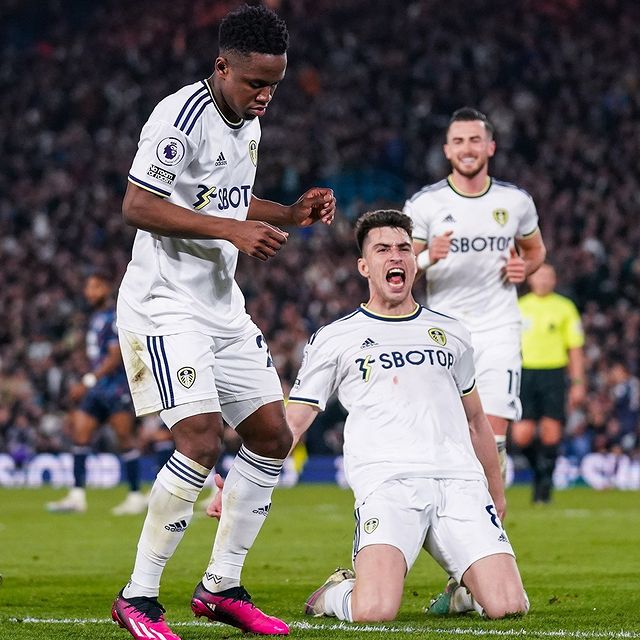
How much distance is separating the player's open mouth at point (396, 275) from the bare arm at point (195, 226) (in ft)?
4.37

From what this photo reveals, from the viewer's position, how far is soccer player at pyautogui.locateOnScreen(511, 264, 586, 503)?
14805 millimetres

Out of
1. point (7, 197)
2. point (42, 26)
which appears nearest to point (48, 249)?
point (7, 197)

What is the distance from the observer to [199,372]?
570 centimetres

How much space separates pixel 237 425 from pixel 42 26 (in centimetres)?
2844

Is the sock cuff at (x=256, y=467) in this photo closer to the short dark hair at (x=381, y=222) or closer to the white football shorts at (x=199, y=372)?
the white football shorts at (x=199, y=372)

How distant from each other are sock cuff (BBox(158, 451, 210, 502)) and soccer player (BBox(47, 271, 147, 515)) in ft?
26.6

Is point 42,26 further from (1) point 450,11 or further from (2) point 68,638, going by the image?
(2) point 68,638

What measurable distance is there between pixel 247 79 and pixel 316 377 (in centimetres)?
171

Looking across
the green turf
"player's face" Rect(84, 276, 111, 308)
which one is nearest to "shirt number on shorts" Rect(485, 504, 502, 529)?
the green turf

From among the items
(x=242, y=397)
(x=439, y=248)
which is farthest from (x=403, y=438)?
(x=439, y=248)

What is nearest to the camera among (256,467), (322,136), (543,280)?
(256,467)

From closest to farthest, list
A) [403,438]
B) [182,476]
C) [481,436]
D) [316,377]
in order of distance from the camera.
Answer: [182,476], [403,438], [316,377], [481,436]

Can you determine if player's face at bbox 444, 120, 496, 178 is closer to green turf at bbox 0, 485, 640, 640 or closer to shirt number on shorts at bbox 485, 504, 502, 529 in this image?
green turf at bbox 0, 485, 640, 640

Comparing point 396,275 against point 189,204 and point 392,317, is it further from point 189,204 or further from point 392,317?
point 189,204
